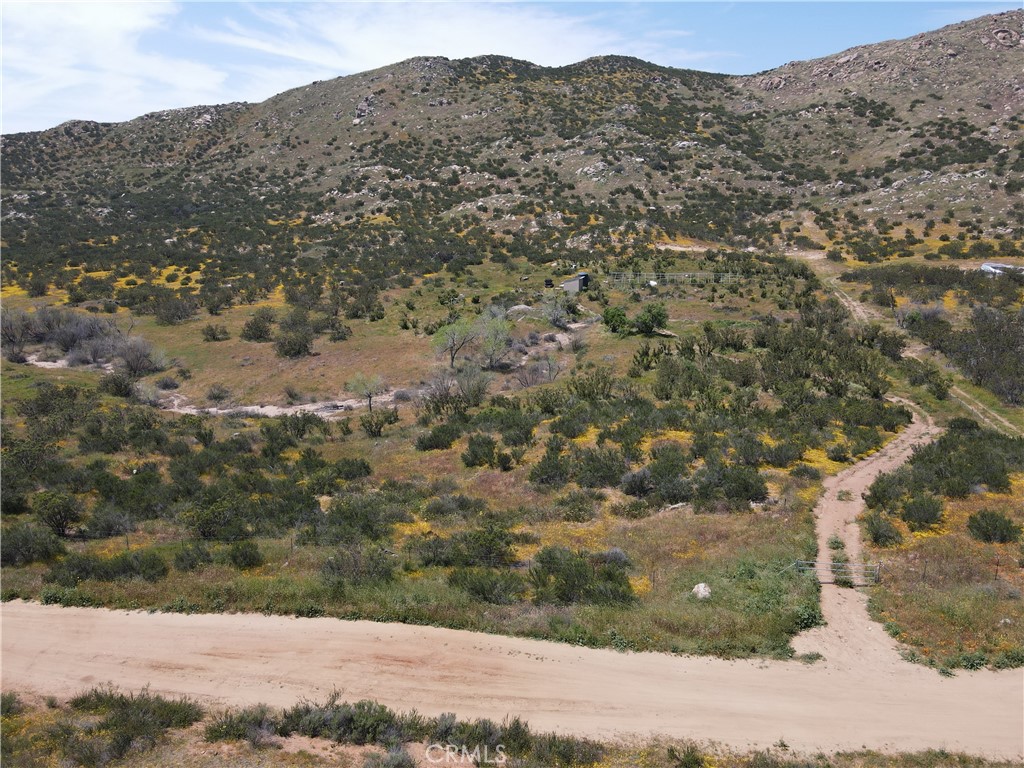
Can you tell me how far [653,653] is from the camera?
1404cm

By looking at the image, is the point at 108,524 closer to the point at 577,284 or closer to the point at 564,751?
the point at 564,751

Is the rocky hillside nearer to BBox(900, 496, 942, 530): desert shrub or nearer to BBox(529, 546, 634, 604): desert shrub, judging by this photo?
BBox(900, 496, 942, 530): desert shrub

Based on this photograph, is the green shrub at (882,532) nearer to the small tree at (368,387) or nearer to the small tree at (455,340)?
the small tree at (368,387)

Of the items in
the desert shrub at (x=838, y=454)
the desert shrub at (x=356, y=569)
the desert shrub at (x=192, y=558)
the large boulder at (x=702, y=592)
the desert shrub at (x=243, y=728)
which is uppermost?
the desert shrub at (x=838, y=454)

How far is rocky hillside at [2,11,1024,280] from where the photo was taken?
227 ft

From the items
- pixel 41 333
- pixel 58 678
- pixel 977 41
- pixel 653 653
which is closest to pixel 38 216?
pixel 41 333

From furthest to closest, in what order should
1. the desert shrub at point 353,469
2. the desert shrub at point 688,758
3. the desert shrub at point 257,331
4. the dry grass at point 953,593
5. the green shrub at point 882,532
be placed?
1. the desert shrub at point 257,331
2. the desert shrub at point 353,469
3. the green shrub at point 882,532
4. the dry grass at point 953,593
5. the desert shrub at point 688,758

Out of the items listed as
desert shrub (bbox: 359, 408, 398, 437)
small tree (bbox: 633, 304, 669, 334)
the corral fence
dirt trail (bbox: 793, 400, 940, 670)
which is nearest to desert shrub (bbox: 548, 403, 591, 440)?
desert shrub (bbox: 359, 408, 398, 437)

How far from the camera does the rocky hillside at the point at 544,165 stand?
227 feet

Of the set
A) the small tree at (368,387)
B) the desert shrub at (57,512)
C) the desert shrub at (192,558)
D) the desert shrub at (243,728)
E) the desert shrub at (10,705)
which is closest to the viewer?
the desert shrub at (243,728)

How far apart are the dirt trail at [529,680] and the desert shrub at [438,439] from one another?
46.1 feet

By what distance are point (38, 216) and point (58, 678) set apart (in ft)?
320

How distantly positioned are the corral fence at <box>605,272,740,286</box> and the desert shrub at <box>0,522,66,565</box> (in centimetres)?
4797

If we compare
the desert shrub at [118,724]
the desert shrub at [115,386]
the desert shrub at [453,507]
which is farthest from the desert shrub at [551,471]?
the desert shrub at [115,386]
